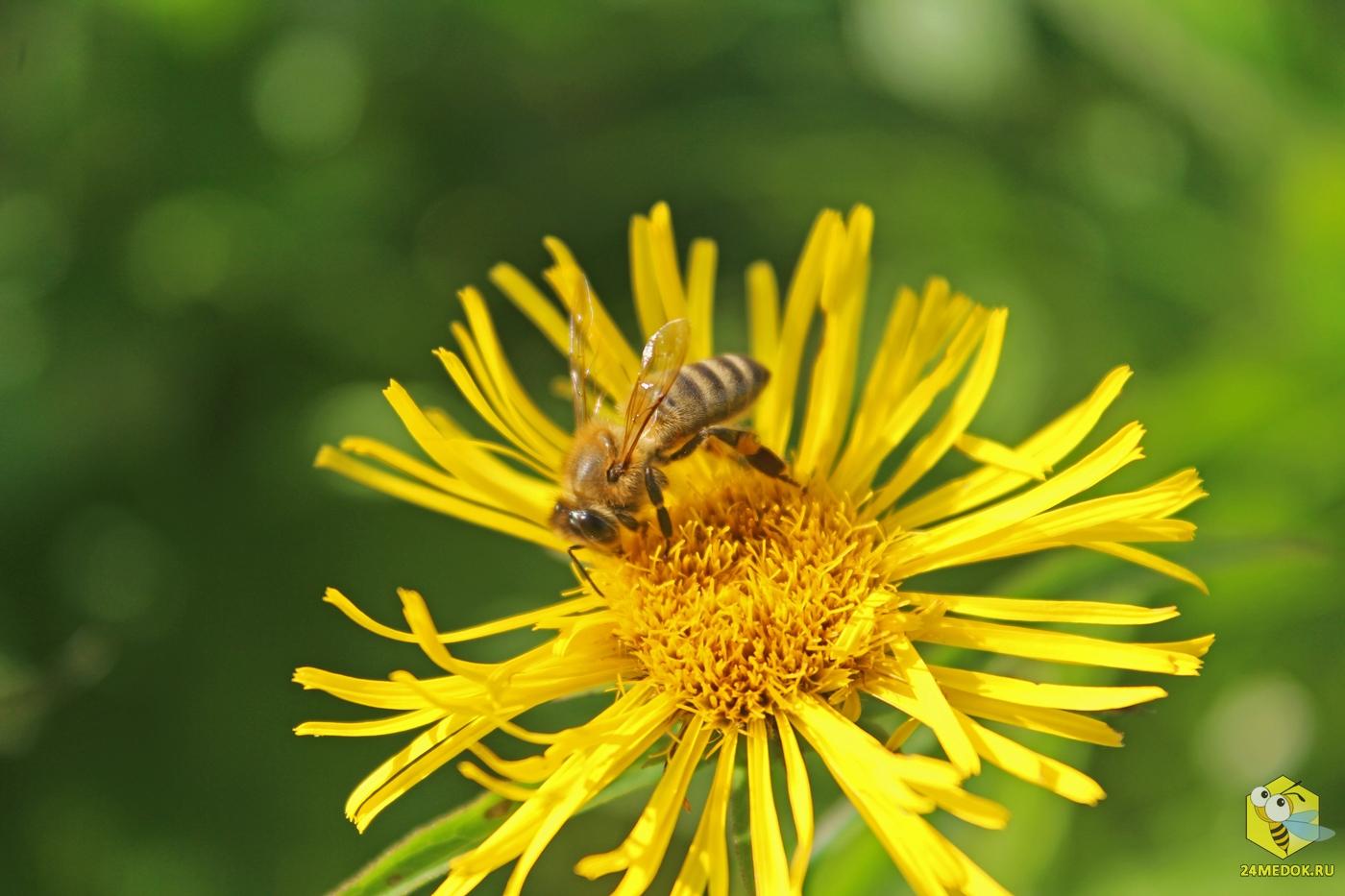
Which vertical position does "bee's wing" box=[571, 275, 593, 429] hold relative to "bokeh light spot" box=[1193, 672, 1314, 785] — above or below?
above

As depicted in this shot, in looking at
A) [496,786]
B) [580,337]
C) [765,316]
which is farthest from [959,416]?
[496,786]

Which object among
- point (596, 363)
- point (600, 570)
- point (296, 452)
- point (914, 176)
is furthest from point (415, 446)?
point (914, 176)

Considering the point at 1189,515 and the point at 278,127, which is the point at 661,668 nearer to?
the point at 1189,515

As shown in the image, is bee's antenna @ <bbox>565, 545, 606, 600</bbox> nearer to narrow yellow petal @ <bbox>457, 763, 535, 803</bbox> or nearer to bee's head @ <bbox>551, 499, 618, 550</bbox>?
bee's head @ <bbox>551, 499, 618, 550</bbox>

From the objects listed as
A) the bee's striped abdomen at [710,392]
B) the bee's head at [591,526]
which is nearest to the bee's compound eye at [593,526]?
the bee's head at [591,526]

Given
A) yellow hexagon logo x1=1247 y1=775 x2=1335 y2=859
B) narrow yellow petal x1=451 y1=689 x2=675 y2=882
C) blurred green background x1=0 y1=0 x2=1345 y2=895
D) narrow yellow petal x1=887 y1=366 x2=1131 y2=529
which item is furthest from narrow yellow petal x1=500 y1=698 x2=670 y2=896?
yellow hexagon logo x1=1247 y1=775 x2=1335 y2=859

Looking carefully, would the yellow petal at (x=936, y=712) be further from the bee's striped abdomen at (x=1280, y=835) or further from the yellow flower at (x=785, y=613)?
the bee's striped abdomen at (x=1280, y=835)
